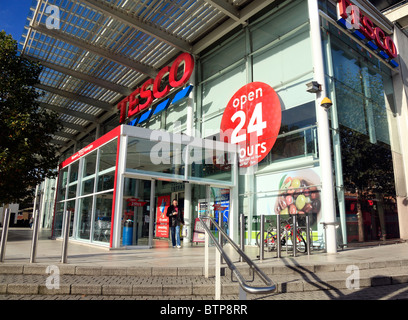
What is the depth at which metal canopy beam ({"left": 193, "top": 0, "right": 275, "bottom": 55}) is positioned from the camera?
12.5m

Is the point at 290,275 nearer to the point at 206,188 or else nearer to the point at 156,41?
the point at 206,188

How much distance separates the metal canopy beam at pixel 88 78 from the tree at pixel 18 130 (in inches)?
46.3

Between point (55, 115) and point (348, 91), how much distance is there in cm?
1317

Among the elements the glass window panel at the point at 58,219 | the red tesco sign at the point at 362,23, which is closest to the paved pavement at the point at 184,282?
the red tesco sign at the point at 362,23

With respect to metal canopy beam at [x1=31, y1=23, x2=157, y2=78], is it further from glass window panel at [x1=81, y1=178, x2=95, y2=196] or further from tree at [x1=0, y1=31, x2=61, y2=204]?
glass window panel at [x1=81, y1=178, x2=95, y2=196]

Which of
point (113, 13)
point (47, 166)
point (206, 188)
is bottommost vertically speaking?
point (206, 188)

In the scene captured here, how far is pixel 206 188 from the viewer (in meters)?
13.1

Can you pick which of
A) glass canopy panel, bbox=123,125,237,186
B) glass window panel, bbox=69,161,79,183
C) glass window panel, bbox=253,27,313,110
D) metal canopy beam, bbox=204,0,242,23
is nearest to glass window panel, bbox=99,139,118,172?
glass canopy panel, bbox=123,125,237,186

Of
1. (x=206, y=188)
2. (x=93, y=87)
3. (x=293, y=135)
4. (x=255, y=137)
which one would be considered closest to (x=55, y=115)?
(x=93, y=87)

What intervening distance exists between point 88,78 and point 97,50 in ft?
10.0

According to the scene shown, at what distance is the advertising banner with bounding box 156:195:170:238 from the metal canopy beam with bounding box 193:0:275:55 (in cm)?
738

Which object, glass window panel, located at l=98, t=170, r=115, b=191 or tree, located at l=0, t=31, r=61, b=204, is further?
tree, located at l=0, t=31, r=61, b=204

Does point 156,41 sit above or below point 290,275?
above

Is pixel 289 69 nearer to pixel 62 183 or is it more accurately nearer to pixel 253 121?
pixel 253 121
